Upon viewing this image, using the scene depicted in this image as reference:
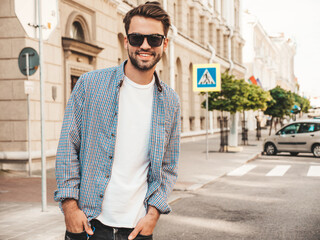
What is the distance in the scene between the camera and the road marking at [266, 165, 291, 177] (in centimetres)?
1291

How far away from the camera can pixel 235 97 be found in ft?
64.1

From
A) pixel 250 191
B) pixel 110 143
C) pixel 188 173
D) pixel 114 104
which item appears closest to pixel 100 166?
pixel 110 143

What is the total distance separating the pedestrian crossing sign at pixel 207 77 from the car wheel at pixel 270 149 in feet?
21.1

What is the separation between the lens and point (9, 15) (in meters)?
12.6

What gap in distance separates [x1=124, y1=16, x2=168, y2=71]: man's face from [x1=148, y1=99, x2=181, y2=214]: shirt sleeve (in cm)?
34

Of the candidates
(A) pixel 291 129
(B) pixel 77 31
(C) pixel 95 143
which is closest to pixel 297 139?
(A) pixel 291 129

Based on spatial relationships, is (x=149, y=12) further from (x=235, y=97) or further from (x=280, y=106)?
(x=280, y=106)

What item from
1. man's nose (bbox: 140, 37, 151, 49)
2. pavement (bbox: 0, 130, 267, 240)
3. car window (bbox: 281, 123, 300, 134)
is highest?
man's nose (bbox: 140, 37, 151, 49)

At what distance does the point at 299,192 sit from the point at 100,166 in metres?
8.04

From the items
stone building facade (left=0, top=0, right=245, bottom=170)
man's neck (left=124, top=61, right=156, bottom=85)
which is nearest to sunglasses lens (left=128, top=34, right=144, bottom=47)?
man's neck (left=124, top=61, right=156, bottom=85)

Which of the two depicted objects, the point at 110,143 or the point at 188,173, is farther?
the point at 188,173

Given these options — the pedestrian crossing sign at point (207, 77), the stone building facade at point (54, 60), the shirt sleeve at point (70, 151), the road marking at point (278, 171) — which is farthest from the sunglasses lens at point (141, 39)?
the pedestrian crossing sign at point (207, 77)

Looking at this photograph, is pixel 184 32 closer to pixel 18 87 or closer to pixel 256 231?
pixel 18 87

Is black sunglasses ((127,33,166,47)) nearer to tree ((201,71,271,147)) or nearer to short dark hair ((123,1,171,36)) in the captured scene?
short dark hair ((123,1,171,36))
